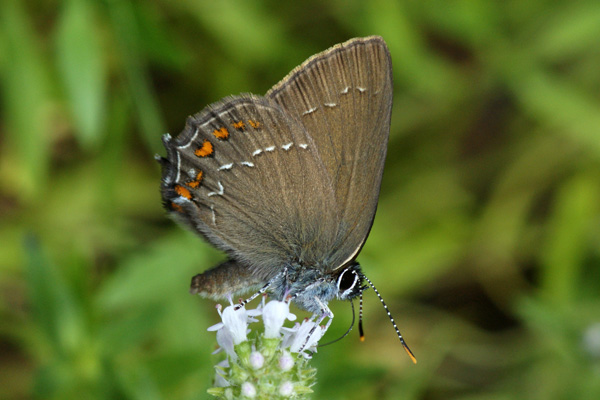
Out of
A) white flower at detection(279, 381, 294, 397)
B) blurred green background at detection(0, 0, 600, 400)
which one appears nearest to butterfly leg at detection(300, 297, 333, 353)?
white flower at detection(279, 381, 294, 397)

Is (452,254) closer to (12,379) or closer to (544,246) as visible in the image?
(544,246)

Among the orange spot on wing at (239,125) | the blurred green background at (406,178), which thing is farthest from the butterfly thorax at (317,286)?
the blurred green background at (406,178)

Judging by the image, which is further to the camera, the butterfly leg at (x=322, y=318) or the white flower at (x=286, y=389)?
the butterfly leg at (x=322, y=318)

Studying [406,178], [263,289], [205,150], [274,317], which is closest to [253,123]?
[205,150]

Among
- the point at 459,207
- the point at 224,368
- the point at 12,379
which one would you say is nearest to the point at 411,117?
the point at 459,207

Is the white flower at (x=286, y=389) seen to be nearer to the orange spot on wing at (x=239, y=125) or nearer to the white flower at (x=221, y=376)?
the white flower at (x=221, y=376)

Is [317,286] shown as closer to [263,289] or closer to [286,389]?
[263,289]

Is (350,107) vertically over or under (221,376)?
over
